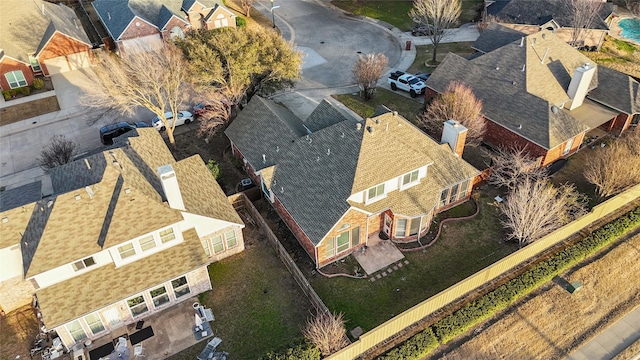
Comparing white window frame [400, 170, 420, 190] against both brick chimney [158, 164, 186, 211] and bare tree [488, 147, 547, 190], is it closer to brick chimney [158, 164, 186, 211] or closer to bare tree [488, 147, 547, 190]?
bare tree [488, 147, 547, 190]

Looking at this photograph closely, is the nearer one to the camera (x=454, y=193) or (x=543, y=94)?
(x=454, y=193)

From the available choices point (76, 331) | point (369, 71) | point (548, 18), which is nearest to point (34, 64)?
point (369, 71)

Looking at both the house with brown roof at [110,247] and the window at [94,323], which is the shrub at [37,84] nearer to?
the house with brown roof at [110,247]

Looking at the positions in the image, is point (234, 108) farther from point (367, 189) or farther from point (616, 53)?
point (616, 53)

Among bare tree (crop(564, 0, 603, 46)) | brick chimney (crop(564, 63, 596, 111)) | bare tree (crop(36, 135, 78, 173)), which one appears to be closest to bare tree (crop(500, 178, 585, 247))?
brick chimney (crop(564, 63, 596, 111))

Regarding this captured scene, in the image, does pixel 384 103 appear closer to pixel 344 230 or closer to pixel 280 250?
pixel 344 230

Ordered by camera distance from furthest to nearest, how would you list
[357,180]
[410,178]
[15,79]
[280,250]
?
[15,79], [410,178], [280,250], [357,180]
